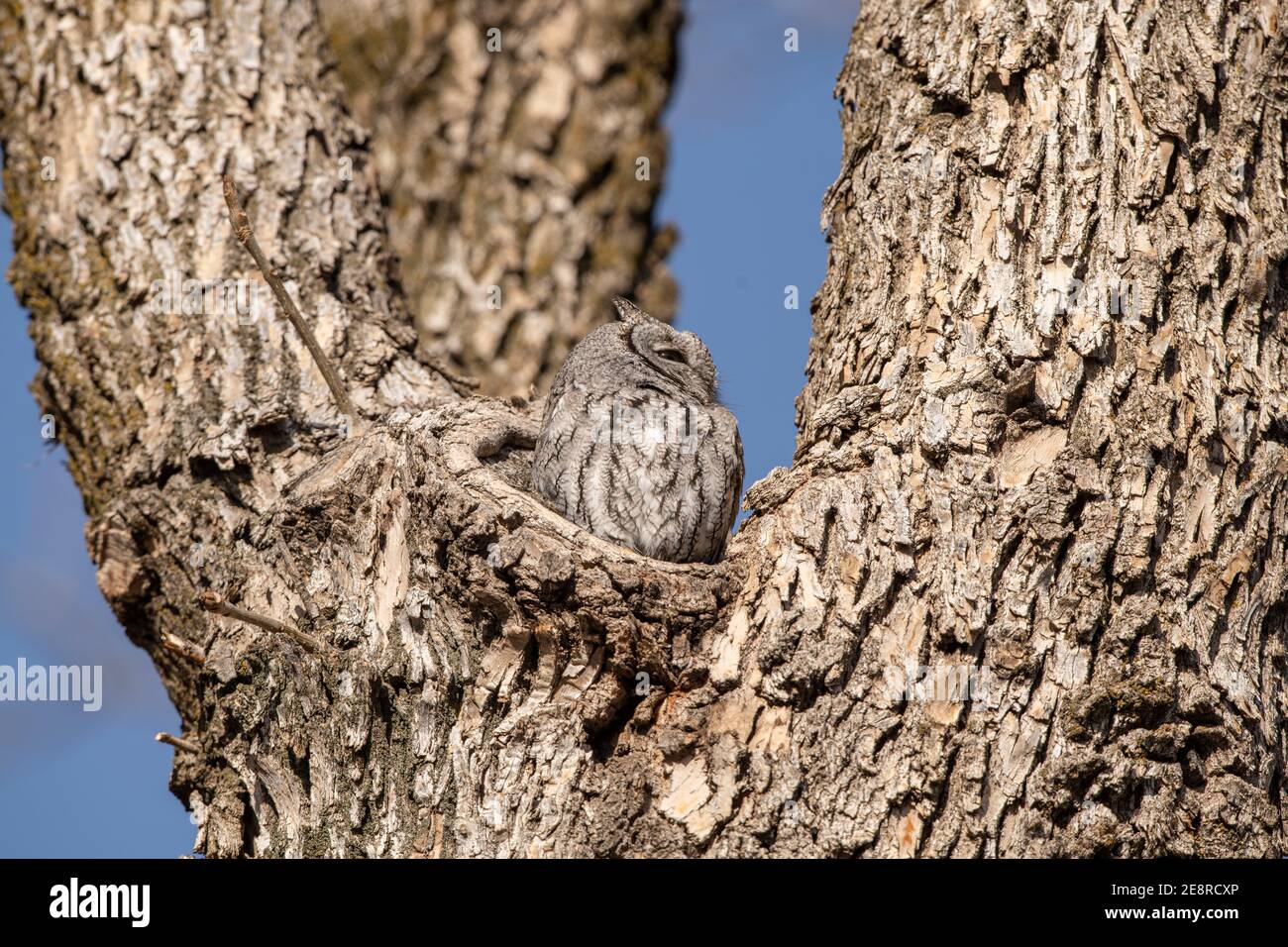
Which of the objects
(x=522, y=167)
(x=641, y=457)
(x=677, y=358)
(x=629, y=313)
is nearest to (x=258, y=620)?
(x=641, y=457)

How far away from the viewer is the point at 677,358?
513 cm

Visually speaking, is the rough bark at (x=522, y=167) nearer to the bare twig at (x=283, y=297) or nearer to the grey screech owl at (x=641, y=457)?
the grey screech owl at (x=641, y=457)

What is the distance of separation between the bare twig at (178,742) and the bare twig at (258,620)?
42cm

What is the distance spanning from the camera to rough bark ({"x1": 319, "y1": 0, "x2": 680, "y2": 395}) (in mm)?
8023

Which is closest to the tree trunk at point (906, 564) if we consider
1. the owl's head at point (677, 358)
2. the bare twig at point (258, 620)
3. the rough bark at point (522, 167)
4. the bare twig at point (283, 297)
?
the bare twig at point (258, 620)

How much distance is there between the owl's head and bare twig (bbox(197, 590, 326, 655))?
1720mm

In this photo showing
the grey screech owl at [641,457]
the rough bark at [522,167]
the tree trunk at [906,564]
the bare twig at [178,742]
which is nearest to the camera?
the tree trunk at [906,564]

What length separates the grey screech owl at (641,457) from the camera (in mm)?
4680

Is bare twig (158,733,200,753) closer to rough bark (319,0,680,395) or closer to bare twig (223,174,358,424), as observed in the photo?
bare twig (223,174,358,424)

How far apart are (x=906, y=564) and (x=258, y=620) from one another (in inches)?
74.1

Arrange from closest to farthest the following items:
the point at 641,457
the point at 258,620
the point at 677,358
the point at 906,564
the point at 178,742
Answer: the point at 906,564 < the point at 258,620 < the point at 178,742 < the point at 641,457 < the point at 677,358

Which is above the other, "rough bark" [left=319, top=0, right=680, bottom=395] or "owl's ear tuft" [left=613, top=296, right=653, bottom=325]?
"rough bark" [left=319, top=0, right=680, bottom=395]

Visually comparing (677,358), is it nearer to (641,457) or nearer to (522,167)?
(641,457)

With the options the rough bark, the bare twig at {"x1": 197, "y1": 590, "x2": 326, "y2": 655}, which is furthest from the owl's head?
the rough bark
